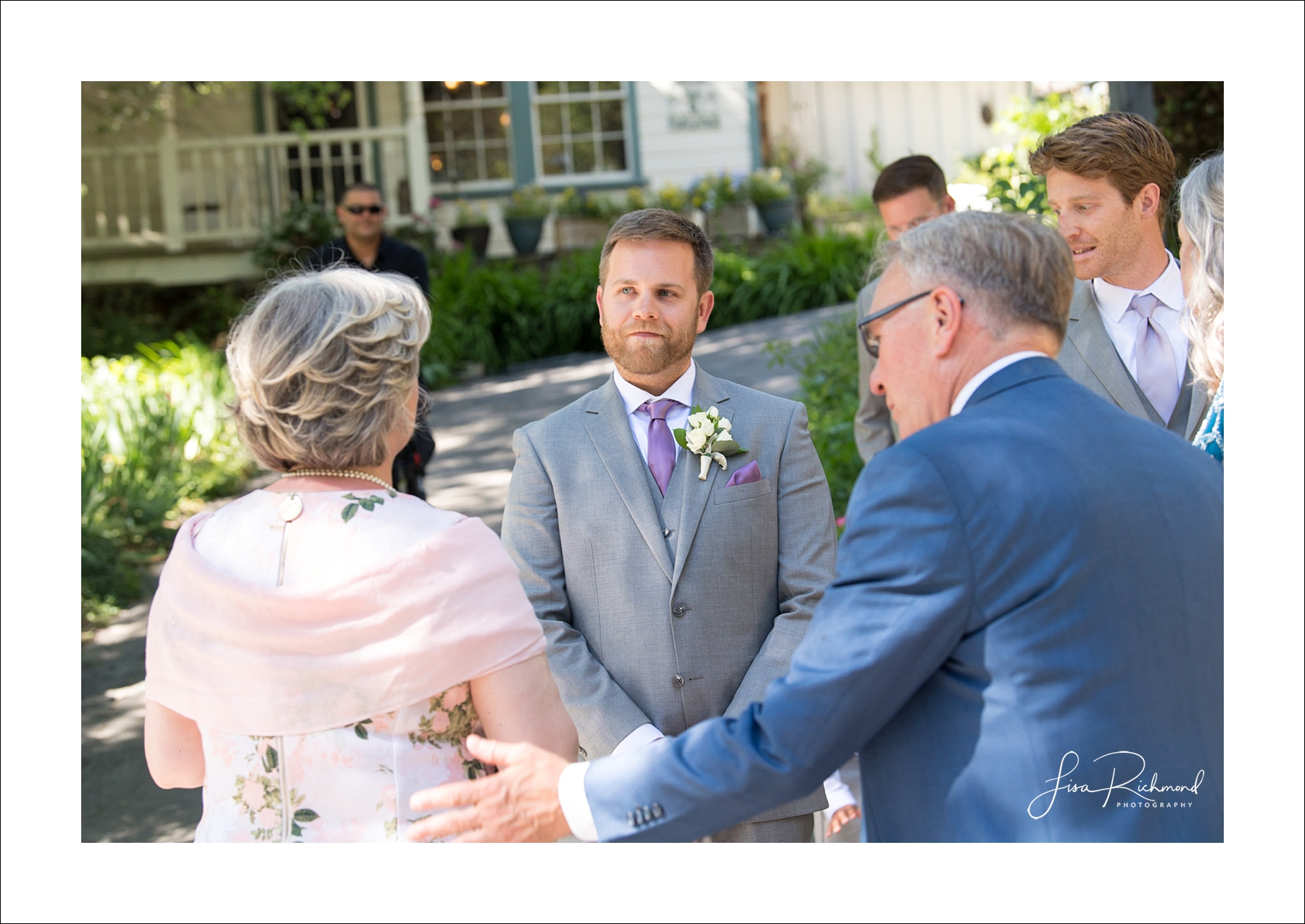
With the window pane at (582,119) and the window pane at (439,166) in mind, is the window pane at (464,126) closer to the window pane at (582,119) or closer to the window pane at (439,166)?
the window pane at (439,166)

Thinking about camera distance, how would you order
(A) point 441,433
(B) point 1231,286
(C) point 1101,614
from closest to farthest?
(C) point 1101,614, (B) point 1231,286, (A) point 441,433

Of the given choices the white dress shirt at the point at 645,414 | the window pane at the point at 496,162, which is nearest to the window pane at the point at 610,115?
the window pane at the point at 496,162

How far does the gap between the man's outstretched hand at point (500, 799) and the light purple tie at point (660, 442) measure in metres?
0.85

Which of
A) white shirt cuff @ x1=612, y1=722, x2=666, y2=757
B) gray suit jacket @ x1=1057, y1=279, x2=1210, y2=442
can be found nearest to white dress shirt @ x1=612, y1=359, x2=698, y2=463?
white shirt cuff @ x1=612, y1=722, x2=666, y2=757

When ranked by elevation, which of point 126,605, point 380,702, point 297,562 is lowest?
point 126,605

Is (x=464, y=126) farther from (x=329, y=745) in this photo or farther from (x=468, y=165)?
(x=329, y=745)

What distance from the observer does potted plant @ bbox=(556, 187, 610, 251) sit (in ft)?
46.9

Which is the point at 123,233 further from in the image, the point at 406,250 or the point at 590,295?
the point at 406,250

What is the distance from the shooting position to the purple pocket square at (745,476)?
258cm

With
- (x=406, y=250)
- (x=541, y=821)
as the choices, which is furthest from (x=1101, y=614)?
(x=406, y=250)

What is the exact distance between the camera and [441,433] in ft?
29.6

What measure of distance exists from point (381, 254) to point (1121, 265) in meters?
4.14

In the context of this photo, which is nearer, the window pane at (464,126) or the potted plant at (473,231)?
the potted plant at (473,231)

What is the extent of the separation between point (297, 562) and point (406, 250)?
15.1ft
